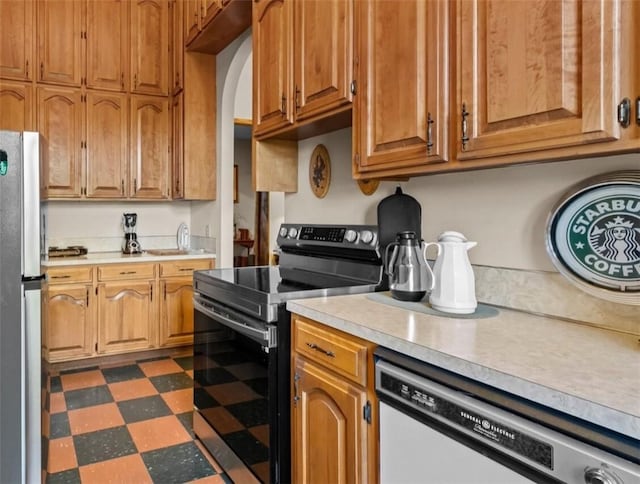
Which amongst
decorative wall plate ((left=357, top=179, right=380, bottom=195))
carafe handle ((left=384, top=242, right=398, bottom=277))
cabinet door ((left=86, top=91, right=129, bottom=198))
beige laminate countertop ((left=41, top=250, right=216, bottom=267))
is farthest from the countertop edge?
carafe handle ((left=384, top=242, right=398, bottom=277))

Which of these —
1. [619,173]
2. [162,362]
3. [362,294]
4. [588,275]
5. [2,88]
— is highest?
[2,88]

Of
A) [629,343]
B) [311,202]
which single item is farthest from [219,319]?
[629,343]

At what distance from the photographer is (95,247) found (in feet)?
13.5

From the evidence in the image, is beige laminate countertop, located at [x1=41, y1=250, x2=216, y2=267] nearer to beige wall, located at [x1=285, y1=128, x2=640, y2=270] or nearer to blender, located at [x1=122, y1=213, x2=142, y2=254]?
blender, located at [x1=122, y1=213, x2=142, y2=254]

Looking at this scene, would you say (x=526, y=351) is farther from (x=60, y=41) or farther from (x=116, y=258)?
(x=60, y=41)

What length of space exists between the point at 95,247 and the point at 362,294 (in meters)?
3.17

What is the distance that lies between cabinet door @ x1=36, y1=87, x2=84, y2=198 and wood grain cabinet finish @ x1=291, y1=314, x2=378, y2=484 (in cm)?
291

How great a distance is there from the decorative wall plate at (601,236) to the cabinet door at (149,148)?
338 centimetres

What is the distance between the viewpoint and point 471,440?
954mm

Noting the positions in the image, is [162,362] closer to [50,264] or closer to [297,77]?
[50,264]

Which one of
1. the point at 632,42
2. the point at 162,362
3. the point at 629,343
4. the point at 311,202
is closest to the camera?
the point at 632,42


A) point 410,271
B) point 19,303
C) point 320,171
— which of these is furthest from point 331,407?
point 320,171

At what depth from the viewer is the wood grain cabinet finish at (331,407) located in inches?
50.4

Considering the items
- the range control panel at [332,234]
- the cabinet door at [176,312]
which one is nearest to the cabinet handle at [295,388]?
the range control panel at [332,234]
